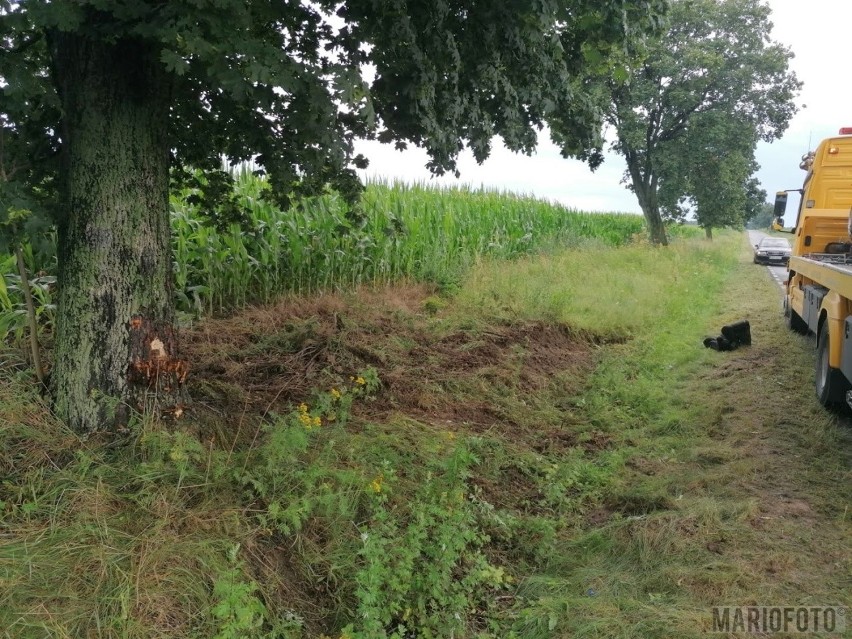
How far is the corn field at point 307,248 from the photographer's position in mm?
6074

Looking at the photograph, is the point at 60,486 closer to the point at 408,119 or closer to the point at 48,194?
the point at 48,194

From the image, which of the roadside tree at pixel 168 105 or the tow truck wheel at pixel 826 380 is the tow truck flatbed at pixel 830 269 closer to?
the tow truck wheel at pixel 826 380

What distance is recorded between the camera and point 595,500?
15.1ft

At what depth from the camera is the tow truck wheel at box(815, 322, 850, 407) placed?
580 cm

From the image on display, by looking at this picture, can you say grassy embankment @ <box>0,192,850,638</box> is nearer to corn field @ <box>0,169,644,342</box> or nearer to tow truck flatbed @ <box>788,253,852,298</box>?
corn field @ <box>0,169,644,342</box>

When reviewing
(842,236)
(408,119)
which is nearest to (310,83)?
(408,119)

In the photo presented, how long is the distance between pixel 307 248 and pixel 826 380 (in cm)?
606

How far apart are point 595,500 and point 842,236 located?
6.88 m

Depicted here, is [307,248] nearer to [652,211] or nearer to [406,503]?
[406,503]

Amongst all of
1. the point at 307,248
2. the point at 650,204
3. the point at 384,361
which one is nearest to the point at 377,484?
the point at 384,361

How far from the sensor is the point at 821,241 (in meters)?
9.17

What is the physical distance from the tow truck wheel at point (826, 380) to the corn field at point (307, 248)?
166 inches

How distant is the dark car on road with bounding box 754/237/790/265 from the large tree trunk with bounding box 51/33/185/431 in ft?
83.7
